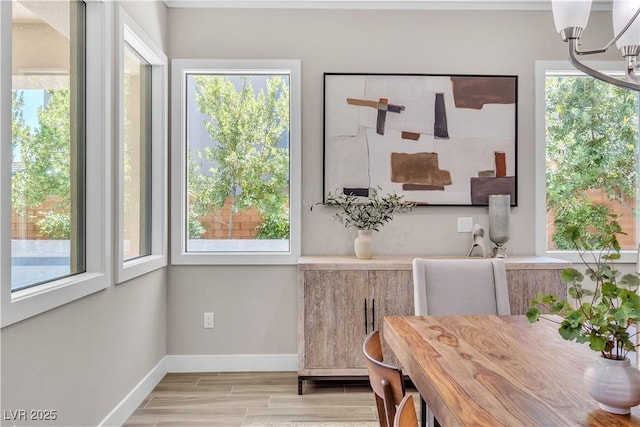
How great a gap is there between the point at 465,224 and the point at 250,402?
6.40ft

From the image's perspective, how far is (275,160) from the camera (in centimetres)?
336

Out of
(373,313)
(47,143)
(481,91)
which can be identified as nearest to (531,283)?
(373,313)

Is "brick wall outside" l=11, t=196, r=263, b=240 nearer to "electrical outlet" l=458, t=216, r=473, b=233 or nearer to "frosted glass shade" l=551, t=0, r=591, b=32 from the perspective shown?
"electrical outlet" l=458, t=216, r=473, b=233

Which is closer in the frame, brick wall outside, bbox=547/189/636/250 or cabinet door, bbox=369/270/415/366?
cabinet door, bbox=369/270/415/366

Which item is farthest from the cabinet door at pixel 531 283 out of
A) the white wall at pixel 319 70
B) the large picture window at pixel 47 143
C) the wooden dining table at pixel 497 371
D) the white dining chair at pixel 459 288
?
the large picture window at pixel 47 143

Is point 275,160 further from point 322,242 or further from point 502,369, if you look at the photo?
point 502,369

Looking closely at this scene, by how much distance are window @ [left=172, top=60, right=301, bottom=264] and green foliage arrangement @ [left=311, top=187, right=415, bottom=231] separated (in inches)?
15.0

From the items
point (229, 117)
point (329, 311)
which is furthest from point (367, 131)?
point (329, 311)

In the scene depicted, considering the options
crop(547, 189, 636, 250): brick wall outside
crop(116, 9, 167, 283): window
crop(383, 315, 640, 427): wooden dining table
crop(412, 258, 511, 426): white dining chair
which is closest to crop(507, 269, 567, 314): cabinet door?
crop(547, 189, 636, 250): brick wall outside

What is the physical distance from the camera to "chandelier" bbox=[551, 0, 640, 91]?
4.36 feet

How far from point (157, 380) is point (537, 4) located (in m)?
3.86

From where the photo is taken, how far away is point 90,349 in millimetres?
2111

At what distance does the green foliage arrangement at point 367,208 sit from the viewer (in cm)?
316

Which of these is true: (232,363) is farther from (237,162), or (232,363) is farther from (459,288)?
(459,288)
